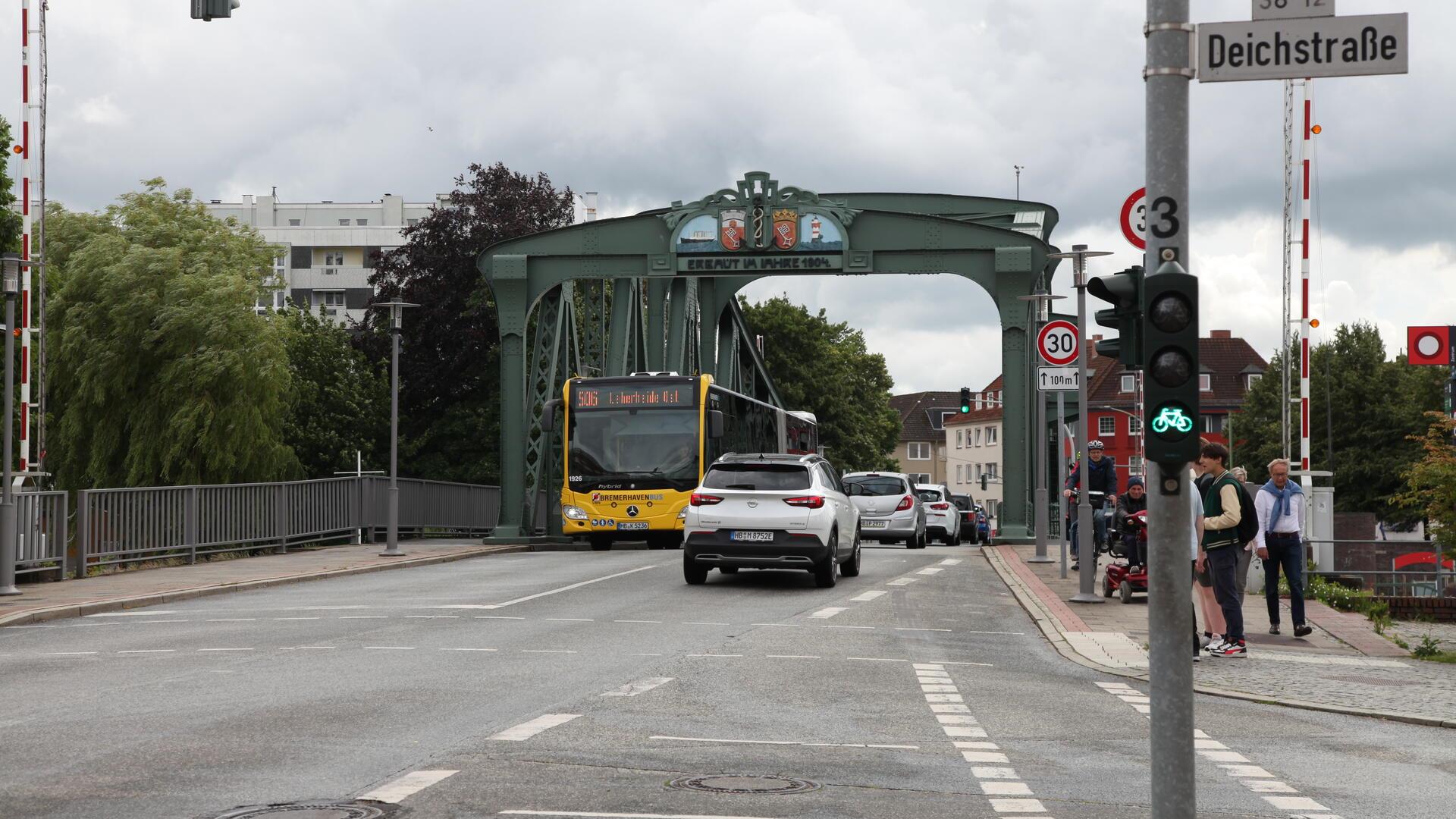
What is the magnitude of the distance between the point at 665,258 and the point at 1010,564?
34.9 feet

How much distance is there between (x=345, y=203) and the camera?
11525 centimetres

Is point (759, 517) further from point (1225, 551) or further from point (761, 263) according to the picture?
point (761, 263)

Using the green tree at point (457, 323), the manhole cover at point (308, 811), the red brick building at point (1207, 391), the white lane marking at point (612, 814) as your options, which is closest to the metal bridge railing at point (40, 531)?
the manhole cover at point (308, 811)

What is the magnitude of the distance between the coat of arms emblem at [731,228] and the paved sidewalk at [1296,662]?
585 inches

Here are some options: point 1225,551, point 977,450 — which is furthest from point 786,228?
point 977,450

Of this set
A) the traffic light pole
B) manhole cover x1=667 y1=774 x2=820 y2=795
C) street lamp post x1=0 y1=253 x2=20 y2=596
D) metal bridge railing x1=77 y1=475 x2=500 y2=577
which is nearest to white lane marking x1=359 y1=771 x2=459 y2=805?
manhole cover x1=667 y1=774 x2=820 y2=795

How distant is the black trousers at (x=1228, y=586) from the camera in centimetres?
1434

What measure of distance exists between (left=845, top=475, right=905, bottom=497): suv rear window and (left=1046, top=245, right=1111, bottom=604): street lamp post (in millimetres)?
16122

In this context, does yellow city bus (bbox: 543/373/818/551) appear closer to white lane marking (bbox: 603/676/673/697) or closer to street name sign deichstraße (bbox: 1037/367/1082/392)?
street name sign deichstraße (bbox: 1037/367/1082/392)

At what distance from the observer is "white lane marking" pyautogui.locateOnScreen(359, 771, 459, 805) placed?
7.02 m

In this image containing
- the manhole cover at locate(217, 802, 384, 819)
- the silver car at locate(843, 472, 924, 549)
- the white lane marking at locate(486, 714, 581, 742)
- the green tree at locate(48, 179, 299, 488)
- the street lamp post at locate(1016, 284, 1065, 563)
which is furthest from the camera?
the green tree at locate(48, 179, 299, 488)

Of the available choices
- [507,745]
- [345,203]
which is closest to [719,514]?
[507,745]

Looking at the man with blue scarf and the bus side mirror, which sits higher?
the bus side mirror

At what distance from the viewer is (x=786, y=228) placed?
110 ft
